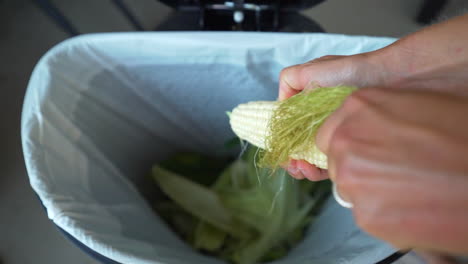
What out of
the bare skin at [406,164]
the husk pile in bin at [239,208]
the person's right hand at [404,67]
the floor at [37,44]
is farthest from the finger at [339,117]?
the floor at [37,44]

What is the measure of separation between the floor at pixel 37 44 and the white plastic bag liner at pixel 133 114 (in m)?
0.26

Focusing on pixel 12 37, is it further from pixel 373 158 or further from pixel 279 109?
pixel 373 158

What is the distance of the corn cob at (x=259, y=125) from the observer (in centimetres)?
28

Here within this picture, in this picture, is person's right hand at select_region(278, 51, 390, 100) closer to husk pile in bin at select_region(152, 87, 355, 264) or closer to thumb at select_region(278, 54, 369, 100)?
thumb at select_region(278, 54, 369, 100)

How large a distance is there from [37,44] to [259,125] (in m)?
0.75

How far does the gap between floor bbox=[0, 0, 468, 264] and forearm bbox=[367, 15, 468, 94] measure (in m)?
0.43

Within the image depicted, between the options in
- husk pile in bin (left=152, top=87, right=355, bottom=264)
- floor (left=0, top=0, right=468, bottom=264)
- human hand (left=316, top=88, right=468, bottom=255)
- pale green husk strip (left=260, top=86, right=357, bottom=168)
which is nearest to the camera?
human hand (left=316, top=88, right=468, bottom=255)

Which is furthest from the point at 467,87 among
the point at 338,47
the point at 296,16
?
the point at 296,16

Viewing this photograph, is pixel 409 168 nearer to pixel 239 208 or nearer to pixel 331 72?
pixel 331 72

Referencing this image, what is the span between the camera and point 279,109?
0.90 feet

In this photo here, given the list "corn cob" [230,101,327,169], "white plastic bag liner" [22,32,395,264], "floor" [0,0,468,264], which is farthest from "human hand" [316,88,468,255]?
"floor" [0,0,468,264]

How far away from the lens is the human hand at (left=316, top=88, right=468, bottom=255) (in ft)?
0.41

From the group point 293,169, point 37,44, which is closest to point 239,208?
point 293,169

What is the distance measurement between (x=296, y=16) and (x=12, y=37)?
73 centimetres
